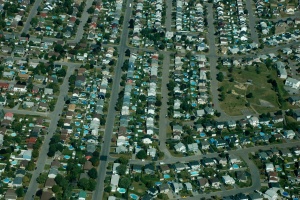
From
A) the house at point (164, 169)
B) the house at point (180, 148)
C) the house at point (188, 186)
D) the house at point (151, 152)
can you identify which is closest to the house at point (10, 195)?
the house at point (151, 152)

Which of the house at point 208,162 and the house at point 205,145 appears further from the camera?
the house at point 205,145

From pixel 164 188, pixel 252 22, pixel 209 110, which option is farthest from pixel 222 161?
pixel 252 22

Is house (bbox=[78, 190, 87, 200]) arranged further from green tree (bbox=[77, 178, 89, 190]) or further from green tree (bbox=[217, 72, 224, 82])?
green tree (bbox=[217, 72, 224, 82])

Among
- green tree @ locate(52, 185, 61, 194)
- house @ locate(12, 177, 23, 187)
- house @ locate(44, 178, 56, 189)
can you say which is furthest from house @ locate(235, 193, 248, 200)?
house @ locate(12, 177, 23, 187)

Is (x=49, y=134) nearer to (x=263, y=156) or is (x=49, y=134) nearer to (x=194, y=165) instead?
(x=194, y=165)

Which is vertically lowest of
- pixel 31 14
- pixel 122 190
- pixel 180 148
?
pixel 122 190

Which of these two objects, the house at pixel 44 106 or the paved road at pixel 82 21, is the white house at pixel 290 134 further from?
the paved road at pixel 82 21

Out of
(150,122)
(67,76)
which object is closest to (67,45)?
(67,76)
